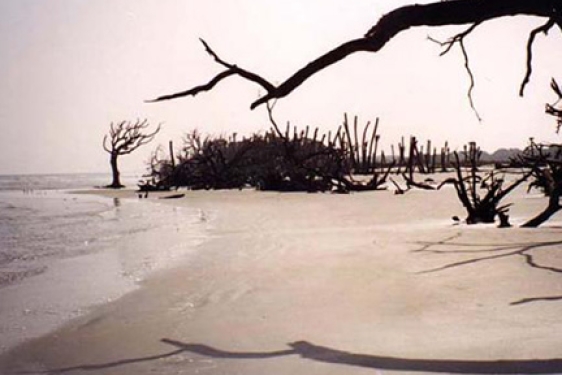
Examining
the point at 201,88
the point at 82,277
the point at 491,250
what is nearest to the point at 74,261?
the point at 82,277

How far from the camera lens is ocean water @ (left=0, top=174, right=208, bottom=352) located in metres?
5.77

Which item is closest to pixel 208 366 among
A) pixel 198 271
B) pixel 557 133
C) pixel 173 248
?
pixel 198 271

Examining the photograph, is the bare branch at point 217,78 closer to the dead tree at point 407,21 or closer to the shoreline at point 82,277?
the dead tree at point 407,21

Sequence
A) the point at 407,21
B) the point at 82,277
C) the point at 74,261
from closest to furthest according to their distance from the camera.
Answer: the point at 407,21, the point at 82,277, the point at 74,261

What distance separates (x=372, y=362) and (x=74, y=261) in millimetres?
6984

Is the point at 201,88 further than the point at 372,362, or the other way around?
the point at 201,88

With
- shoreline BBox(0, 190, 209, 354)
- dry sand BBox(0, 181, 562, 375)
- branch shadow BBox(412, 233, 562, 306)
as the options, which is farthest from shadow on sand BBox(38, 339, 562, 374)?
branch shadow BBox(412, 233, 562, 306)

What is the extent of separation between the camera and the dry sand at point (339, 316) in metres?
3.53

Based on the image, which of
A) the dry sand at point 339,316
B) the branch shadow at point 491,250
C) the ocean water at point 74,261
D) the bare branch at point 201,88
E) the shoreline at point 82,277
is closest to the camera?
the dry sand at point 339,316

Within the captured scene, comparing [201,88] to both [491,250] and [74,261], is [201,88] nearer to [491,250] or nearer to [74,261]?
[491,250]

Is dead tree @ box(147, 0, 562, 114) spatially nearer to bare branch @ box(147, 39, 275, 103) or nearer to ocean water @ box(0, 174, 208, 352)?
bare branch @ box(147, 39, 275, 103)

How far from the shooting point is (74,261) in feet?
31.0

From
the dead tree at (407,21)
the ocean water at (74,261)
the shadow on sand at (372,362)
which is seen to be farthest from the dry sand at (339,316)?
the dead tree at (407,21)

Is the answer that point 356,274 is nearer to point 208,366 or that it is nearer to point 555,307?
point 555,307
